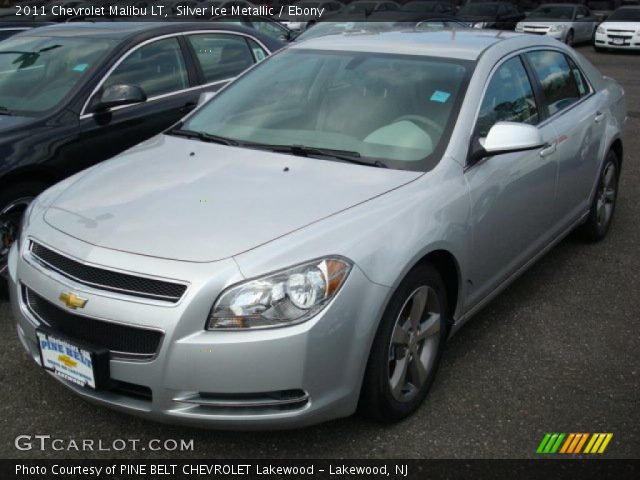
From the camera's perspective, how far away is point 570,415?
3.20 meters

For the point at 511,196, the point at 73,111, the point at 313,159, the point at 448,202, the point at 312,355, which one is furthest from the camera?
the point at 73,111

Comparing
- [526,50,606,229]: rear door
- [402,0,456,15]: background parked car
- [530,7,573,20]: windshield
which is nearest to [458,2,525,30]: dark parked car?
[530,7,573,20]: windshield

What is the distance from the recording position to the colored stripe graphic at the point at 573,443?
9.77 ft

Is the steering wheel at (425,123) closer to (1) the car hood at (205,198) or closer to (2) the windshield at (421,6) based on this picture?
(1) the car hood at (205,198)

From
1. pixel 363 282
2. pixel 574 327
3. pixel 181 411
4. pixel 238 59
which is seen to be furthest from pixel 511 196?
pixel 238 59

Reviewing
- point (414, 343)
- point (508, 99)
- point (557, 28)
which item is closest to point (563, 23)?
point (557, 28)

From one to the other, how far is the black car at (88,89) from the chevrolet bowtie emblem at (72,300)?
1.64 m

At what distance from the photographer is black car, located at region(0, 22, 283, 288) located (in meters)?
4.29

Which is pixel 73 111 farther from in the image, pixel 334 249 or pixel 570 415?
pixel 570 415

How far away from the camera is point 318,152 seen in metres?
3.47

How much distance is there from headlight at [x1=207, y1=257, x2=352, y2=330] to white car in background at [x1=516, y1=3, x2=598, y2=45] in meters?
20.2

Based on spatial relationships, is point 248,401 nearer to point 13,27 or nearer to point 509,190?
point 509,190

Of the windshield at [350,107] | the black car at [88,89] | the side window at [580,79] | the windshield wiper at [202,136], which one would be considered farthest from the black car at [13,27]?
the side window at [580,79]

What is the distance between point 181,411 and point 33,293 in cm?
81
